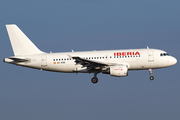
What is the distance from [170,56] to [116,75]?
28.9ft

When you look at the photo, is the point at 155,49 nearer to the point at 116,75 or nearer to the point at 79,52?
the point at 116,75

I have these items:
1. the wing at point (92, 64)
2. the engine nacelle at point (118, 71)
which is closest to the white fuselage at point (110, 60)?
the wing at point (92, 64)

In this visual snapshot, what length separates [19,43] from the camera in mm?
50750

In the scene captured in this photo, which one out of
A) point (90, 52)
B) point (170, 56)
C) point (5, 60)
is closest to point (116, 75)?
point (90, 52)

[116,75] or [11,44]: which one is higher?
[11,44]

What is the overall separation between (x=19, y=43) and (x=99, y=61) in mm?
13288

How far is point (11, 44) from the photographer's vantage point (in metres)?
50.8

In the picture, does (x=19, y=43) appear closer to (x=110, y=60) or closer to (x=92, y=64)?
(x=92, y=64)

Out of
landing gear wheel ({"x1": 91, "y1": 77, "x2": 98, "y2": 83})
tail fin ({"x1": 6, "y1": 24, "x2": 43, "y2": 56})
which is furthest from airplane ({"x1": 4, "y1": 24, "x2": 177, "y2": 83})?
tail fin ({"x1": 6, "y1": 24, "x2": 43, "y2": 56})

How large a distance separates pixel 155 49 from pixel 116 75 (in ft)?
24.2

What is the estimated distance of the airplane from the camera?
45688 mm

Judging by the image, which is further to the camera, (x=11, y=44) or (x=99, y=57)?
(x=11, y=44)

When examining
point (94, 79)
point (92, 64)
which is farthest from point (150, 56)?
point (94, 79)

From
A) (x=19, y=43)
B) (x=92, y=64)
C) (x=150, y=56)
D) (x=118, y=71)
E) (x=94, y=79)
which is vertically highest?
(x=19, y=43)
